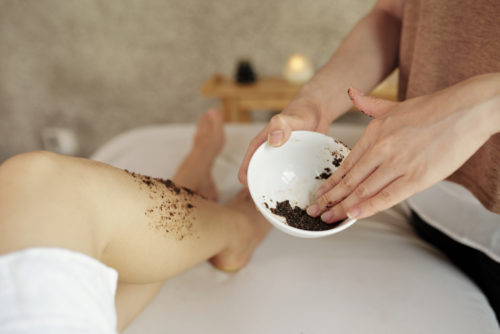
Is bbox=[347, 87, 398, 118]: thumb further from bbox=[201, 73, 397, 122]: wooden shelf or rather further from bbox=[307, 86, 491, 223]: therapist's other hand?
bbox=[201, 73, 397, 122]: wooden shelf

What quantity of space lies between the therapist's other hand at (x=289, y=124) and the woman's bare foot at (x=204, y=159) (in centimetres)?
36

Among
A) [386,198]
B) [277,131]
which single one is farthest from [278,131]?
[386,198]

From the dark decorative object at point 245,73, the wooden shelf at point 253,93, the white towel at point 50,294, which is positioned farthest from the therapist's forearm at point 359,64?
the dark decorative object at point 245,73

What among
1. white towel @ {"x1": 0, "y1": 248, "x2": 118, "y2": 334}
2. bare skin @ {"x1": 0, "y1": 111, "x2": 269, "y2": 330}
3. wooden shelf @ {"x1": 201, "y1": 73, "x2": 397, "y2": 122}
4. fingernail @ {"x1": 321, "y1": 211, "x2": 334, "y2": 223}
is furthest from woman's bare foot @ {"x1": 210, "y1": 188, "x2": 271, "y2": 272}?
wooden shelf @ {"x1": 201, "y1": 73, "x2": 397, "y2": 122}

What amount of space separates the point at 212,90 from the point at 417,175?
1.25 m

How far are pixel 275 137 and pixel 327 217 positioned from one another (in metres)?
0.16

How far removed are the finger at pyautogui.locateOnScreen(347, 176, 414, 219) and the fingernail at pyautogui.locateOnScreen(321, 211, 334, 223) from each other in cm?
7

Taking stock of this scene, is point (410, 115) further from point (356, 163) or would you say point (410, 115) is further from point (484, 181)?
point (484, 181)

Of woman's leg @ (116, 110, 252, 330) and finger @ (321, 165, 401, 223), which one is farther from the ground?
finger @ (321, 165, 401, 223)

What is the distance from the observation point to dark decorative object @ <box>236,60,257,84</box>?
1.66 meters

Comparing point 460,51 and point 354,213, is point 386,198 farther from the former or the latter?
point 460,51

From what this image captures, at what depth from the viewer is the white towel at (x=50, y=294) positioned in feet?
1.29

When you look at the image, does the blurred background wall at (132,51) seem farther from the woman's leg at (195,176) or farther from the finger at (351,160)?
the finger at (351,160)

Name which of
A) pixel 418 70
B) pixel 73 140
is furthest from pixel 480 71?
pixel 73 140
